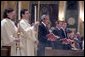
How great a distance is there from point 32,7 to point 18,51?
1.33 feet

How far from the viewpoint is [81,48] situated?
137 inches

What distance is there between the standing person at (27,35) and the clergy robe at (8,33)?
7 centimetres

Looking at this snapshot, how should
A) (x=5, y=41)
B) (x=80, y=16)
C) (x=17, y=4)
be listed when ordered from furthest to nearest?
(x=80, y=16), (x=17, y=4), (x=5, y=41)

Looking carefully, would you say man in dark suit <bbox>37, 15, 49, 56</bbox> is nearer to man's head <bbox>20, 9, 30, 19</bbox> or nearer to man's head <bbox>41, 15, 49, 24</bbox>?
man's head <bbox>41, 15, 49, 24</bbox>

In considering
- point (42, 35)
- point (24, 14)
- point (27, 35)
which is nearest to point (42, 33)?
point (42, 35)

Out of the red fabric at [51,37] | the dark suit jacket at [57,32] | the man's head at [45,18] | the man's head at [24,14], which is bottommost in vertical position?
the red fabric at [51,37]

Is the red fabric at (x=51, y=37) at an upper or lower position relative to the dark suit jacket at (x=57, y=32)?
lower

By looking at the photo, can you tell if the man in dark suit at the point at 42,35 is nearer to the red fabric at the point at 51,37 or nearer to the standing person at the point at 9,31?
the red fabric at the point at 51,37

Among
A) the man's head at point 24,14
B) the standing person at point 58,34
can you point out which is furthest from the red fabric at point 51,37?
the man's head at point 24,14

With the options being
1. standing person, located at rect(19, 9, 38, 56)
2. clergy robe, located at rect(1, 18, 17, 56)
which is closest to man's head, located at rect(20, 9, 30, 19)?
standing person, located at rect(19, 9, 38, 56)

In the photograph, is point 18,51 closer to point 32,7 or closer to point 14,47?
point 14,47

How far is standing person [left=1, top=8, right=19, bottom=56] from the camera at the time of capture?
3455 mm

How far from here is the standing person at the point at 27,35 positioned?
3.46m

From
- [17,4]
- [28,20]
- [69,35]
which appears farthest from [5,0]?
[69,35]
